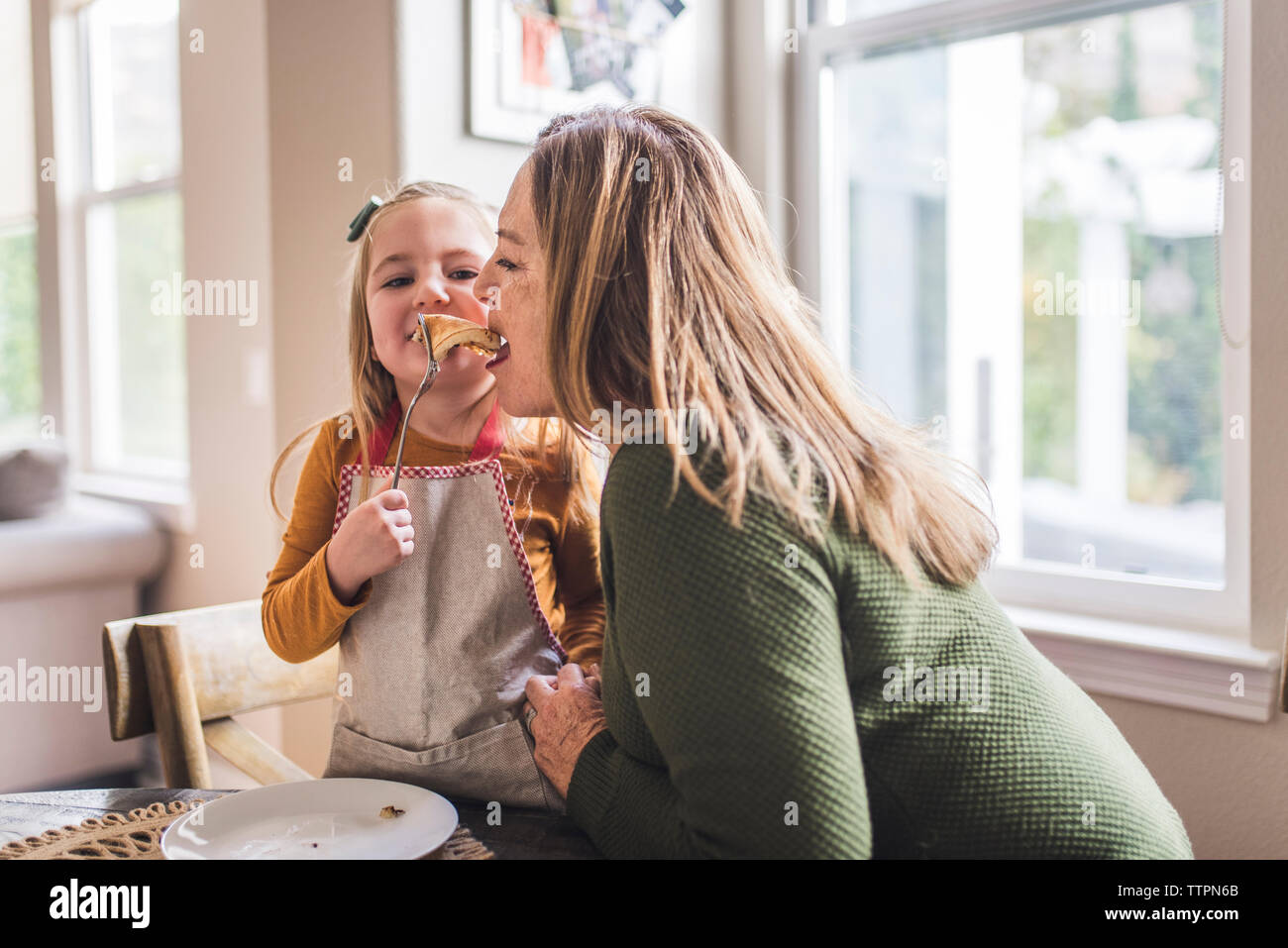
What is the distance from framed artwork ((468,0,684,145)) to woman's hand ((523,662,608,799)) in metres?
1.16

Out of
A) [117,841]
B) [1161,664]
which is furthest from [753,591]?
[1161,664]

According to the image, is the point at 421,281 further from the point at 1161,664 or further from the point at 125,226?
the point at 125,226

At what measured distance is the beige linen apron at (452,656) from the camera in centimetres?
99

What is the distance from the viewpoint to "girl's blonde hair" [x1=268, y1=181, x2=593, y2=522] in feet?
3.88

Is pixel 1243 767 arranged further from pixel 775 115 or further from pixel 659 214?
pixel 775 115

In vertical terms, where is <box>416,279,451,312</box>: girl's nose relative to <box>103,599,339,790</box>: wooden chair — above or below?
above

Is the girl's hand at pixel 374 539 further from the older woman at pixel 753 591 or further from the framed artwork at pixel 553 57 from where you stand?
the framed artwork at pixel 553 57

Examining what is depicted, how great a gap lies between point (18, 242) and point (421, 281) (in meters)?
3.37

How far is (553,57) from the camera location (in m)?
1.99

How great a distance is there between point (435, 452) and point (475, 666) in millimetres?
258

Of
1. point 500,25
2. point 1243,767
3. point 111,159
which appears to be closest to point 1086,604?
point 1243,767

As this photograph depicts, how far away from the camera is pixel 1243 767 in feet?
5.31

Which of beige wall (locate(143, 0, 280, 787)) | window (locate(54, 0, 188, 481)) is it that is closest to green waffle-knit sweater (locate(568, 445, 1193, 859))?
beige wall (locate(143, 0, 280, 787))

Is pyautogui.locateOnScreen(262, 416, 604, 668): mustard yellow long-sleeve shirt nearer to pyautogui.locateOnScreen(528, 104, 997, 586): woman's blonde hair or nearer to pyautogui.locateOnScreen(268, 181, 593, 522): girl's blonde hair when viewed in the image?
pyautogui.locateOnScreen(268, 181, 593, 522): girl's blonde hair
